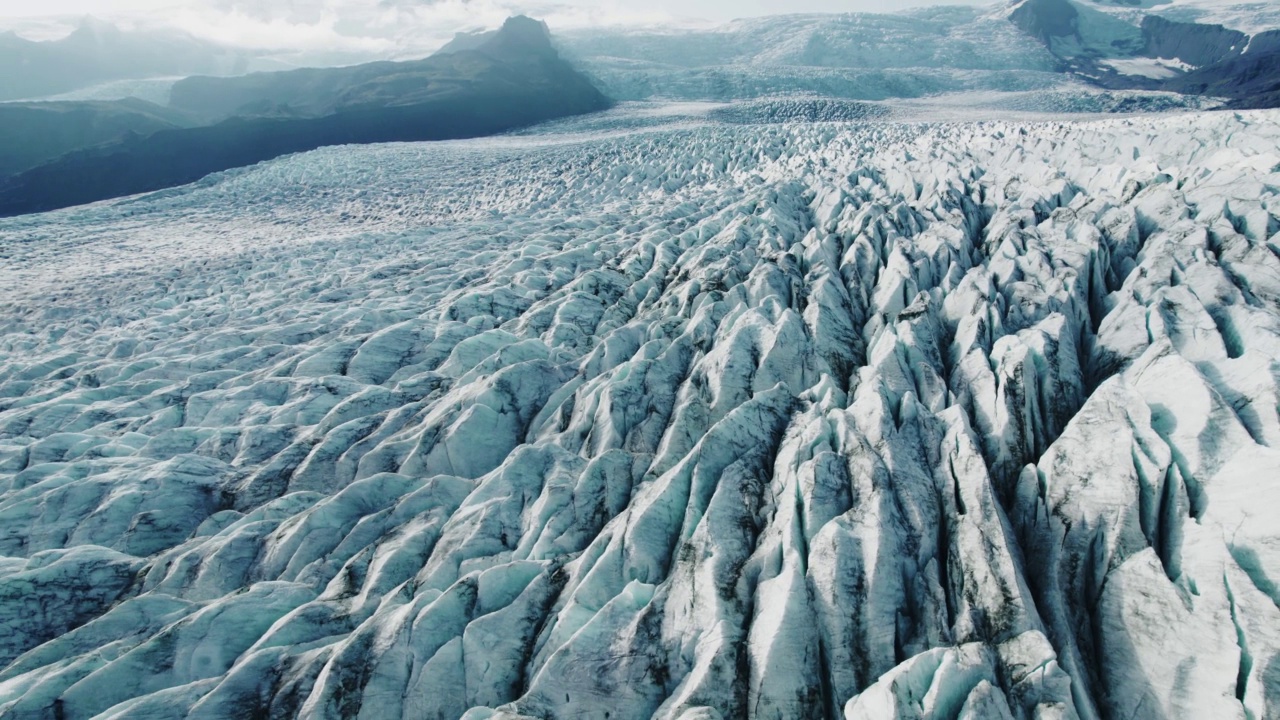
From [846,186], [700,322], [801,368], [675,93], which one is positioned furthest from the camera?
[675,93]

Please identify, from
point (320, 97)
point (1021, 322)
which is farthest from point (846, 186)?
point (320, 97)

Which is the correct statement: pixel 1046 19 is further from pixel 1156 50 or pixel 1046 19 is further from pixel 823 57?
pixel 823 57

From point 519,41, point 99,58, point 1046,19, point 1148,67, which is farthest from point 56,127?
point 1148,67

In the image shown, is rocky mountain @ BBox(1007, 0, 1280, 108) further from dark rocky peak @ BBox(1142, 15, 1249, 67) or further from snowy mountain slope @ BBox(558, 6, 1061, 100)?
snowy mountain slope @ BBox(558, 6, 1061, 100)

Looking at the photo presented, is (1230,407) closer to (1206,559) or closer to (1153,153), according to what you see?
(1206,559)

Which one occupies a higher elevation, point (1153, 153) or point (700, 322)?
point (1153, 153)

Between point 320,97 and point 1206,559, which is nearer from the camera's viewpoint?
point 1206,559

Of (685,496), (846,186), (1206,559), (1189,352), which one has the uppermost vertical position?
(846,186)
